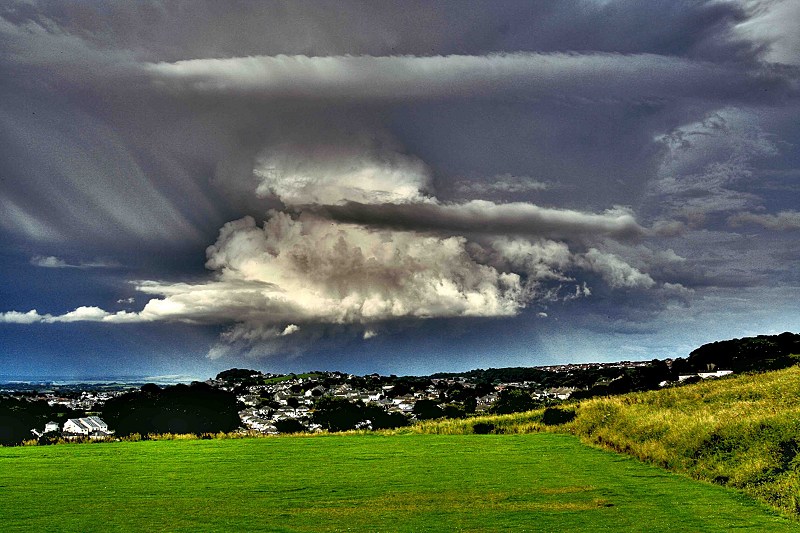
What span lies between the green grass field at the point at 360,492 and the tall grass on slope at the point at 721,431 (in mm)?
1294

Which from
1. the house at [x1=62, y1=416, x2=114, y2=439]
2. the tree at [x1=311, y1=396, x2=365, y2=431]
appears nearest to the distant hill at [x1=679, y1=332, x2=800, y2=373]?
the tree at [x1=311, y1=396, x2=365, y2=431]

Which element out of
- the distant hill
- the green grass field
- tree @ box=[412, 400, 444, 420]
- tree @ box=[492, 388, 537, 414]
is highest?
the distant hill

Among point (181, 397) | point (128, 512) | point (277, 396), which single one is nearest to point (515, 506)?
point (128, 512)

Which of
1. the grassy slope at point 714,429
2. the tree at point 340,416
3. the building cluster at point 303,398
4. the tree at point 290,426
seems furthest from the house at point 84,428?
the grassy slope at point 714,429

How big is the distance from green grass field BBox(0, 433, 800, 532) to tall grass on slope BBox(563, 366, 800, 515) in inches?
50.9

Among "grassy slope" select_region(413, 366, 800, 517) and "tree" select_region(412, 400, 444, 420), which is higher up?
"grassy slope" select_region(413, 366, 800, 517)

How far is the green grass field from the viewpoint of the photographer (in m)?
16.6

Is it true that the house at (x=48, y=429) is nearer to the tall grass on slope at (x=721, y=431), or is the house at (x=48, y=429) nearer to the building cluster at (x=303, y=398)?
the building cluster at (x=303, y=398)

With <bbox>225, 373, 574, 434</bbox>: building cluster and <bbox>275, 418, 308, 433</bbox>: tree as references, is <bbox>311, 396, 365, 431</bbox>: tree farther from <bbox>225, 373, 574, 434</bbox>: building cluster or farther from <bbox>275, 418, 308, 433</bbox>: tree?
<bbox>275, 418, 308, 433</bbox>: tree

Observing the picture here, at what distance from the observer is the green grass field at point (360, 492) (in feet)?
54.4

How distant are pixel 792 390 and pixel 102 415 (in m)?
89.8

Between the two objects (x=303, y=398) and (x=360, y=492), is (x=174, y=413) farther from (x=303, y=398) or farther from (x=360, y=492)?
(x=360, y=492)

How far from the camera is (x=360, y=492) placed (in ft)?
67.7

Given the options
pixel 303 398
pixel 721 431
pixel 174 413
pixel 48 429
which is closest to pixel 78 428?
pixel 48 429
